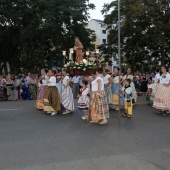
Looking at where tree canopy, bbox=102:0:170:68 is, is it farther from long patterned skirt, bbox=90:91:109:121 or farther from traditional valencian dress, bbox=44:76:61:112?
long patterned skirt, bbox=90:91:109:121

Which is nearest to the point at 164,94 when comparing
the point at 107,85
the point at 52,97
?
the point at 107,85

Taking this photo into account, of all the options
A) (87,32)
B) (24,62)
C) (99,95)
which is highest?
(87,32)

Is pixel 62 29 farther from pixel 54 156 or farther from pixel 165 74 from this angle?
pixel 54 156

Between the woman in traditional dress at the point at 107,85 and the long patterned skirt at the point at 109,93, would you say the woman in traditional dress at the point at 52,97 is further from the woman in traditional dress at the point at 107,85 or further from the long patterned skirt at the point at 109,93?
the long patterned skirt at the point at 109,93

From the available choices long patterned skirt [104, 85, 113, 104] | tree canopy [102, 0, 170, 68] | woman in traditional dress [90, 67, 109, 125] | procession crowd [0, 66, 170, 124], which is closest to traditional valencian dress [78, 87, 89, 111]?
procession crowd [0, 66, 170, 124]

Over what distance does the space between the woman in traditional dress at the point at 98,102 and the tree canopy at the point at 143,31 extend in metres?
19.5

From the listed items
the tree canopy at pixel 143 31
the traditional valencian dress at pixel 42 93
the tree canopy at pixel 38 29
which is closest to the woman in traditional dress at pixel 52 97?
the traditional valencian dress at pixel 42 93

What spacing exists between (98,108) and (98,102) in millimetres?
181

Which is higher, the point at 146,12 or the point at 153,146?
the point at 146,12

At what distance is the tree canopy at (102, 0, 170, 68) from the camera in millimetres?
28297

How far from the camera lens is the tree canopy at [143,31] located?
1114 inches

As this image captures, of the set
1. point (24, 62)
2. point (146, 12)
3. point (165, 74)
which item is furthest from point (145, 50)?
point (165, 74)

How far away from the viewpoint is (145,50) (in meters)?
33.2

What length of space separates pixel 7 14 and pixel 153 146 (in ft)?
90.1
